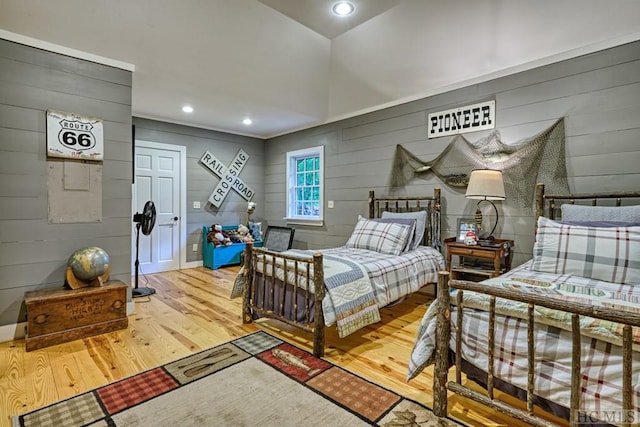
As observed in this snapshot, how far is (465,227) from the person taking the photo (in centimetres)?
356

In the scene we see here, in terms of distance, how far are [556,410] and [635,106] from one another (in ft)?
8.57

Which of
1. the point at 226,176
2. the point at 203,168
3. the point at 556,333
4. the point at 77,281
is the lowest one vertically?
the point at 77,281

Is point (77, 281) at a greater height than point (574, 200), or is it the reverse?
point (574, 200)

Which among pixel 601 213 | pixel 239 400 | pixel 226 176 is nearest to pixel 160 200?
pixel 226 176


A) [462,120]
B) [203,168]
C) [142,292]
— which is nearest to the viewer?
[462,120]

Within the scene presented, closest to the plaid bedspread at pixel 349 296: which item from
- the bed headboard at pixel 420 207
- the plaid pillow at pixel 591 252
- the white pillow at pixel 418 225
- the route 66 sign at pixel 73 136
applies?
the white pillow at pixel 418 225

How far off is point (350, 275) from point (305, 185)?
3.33m

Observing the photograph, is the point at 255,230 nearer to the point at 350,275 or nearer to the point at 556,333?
the point at 350,275

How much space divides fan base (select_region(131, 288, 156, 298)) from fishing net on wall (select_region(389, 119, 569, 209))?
3584mm

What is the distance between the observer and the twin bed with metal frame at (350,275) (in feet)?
7.91

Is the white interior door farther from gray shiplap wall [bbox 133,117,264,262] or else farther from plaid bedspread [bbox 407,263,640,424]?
plaid bedspread [bbox 407,263,640,424]

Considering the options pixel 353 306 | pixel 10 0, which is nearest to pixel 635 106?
pixel 353 306

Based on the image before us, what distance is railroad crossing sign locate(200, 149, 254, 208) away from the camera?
223 inches

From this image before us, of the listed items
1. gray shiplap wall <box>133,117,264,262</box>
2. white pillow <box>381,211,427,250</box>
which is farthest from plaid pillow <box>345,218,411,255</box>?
gray shiplap wall <box>133,117,264,262</box>
